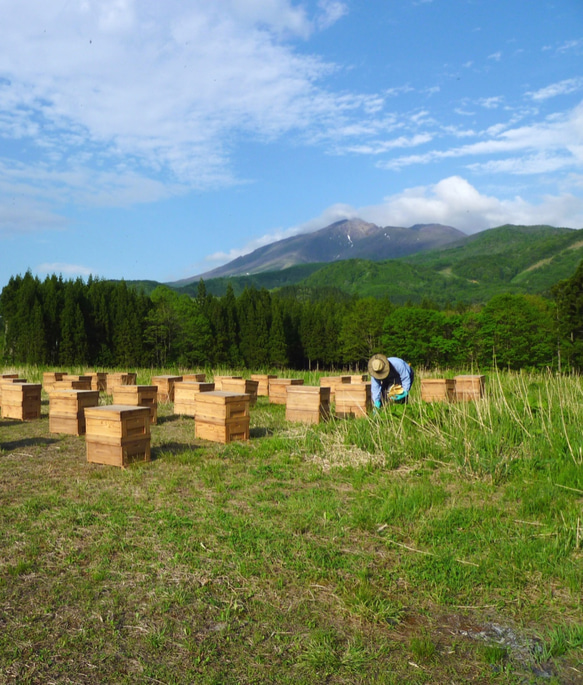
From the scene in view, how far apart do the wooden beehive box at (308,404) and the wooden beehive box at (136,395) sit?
128 inches

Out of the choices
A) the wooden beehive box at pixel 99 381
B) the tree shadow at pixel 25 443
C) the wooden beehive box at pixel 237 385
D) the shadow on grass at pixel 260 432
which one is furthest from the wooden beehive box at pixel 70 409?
the wooden beehive box at pixel 99 381

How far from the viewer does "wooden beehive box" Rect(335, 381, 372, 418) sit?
43.6ft

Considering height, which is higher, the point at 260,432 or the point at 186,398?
the point at 186,398

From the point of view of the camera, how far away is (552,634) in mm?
3879

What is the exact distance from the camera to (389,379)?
12.0 meters

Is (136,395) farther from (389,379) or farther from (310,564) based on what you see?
(310,564)

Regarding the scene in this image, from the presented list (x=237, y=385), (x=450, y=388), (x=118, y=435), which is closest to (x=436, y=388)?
(x=450, y=388)

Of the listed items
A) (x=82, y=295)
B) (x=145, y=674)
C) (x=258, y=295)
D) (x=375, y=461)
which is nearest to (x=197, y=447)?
(x=375, y=461)

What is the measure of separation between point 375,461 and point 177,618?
474 centimetres

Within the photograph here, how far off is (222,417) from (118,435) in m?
2.40

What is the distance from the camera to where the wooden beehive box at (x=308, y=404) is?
40.9 feet

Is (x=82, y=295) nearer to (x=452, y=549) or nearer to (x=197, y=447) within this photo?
(x=197, y=447)

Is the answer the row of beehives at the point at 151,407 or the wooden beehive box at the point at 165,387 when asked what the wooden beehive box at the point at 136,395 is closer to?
the row of beehives at the point at 151,407

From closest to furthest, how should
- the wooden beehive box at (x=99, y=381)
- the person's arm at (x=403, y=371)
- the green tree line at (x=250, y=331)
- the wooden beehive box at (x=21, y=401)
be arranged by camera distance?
1. the person's arm at (x=403, y=371)
2. the wooden beehive box at (x=21, y=401)
3. the wooden beehive box at (x=99, y=381)
4. the green tree line at (x=250, y=331)
